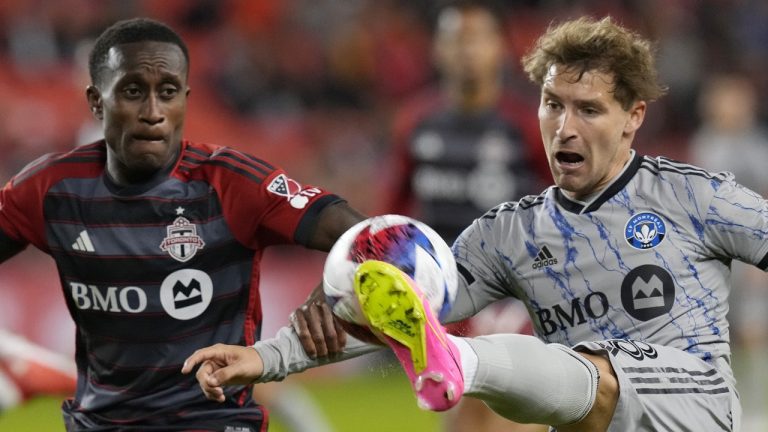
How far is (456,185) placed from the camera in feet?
20.3

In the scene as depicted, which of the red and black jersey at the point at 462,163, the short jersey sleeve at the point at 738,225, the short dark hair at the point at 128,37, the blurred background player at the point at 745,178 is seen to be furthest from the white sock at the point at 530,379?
the blurred background player at the point at 745,178

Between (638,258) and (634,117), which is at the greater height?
(634,117)

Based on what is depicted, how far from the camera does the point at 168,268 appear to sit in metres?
3.96

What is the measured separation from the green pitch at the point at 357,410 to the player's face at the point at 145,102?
151 inches

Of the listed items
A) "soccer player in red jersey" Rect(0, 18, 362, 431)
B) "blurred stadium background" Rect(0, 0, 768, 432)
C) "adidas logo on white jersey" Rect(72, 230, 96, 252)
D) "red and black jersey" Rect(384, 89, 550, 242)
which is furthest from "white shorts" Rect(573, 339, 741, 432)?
"blurred stadium background" Rect(0, 0, 768, 432)

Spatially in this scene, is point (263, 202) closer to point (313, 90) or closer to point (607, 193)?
point (607, 193)

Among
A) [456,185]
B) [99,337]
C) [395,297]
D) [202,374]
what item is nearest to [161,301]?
[99,337]

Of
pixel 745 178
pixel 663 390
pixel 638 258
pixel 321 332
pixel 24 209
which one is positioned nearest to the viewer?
pixel 663 390

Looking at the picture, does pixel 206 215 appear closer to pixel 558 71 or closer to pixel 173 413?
pixel 173 413

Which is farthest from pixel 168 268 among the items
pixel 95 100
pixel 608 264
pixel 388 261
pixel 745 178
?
pixel 745 178

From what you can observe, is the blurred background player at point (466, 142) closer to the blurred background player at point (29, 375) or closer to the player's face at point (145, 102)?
the blurred background player at point (29, 375)

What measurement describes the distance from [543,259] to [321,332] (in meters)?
0.73

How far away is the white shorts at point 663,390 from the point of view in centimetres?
358

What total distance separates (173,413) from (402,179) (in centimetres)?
263
